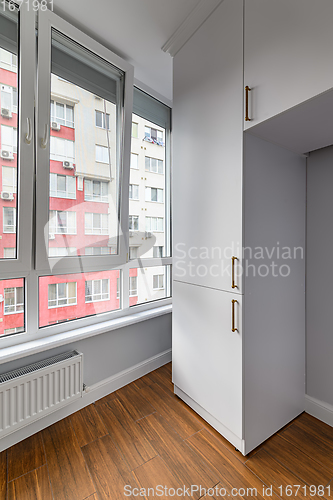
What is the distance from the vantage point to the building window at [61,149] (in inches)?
63.7

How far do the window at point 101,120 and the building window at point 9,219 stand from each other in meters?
0.88

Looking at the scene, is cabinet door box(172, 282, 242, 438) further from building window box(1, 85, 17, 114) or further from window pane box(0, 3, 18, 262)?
building window box(1, 85, 17, 114)

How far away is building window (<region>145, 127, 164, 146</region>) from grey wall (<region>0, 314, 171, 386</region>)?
177 cm

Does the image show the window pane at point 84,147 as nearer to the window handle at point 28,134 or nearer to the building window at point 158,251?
the window handle at point 28,134

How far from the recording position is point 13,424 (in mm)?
1410

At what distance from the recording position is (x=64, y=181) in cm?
168

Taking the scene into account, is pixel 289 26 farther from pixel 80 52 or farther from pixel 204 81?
pixel 80 52

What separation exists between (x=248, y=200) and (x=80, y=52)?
5.21ft

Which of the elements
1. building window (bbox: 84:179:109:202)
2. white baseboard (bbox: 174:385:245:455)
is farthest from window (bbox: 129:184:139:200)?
white baseboard (bbox: 174:385:245:455)

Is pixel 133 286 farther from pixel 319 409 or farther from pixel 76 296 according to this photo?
pixel 319 409

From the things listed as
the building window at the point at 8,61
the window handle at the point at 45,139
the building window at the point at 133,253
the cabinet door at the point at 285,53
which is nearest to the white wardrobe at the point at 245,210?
the cabinet door at the point at 285,53

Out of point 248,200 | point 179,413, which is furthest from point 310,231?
point 179,413

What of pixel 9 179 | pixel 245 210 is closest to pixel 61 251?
pixel 9 179

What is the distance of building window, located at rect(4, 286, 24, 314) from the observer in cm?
157
